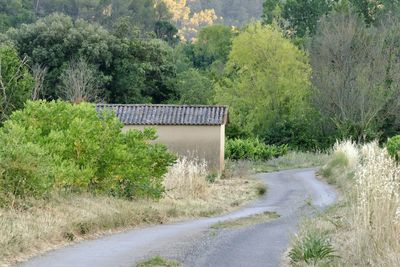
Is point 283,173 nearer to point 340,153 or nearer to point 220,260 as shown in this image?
point 340,153

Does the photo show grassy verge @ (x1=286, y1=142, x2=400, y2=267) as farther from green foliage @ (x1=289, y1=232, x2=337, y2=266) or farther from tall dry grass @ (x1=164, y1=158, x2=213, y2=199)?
tall dry grass @ (x1=164, y1=158, x2=213, y2=199)

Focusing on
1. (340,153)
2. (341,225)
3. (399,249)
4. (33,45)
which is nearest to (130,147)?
(341,225)

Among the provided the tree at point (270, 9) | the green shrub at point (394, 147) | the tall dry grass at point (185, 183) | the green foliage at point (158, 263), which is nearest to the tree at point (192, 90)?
the tree at point (270, 9)

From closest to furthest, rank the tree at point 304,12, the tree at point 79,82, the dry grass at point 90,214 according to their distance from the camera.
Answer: the dry grass at point 90,214 < the tree at point 79,82 < the tree at point 304,12

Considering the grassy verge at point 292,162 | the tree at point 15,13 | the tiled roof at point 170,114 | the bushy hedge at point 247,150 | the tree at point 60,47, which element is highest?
the tree at point 15,13

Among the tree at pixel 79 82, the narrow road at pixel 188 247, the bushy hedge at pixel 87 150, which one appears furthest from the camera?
the tree at pixel 79 82

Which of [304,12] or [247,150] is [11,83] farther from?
[304,12]

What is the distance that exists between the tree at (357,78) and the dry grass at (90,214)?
32.2 m

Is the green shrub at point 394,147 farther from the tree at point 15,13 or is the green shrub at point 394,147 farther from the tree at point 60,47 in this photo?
the tree at point 15,13

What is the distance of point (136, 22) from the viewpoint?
106 m

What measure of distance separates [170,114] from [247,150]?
38.5 feet

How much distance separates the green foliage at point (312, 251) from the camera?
1229 centimetres

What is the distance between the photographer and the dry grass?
13.8 metres

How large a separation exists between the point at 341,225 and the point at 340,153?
26.3 metres
